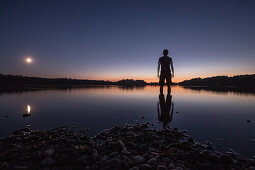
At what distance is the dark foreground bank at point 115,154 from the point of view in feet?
6.47

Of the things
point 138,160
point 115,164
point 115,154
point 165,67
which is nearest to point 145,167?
point 138,160

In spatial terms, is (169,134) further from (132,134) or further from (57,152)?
(57,152)

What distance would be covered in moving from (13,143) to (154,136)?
3.23 meters

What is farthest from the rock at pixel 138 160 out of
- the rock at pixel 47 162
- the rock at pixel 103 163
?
the rock at pixel 47 162

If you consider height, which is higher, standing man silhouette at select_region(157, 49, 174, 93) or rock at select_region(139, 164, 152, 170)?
standing man silhouette at select_region(157, 49, 174, 93)

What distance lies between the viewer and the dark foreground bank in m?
1.97

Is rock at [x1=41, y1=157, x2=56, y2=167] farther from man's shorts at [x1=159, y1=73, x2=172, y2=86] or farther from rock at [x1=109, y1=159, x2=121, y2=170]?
man's shorts at [x1=159, y1=73, x2=172, y2=86]

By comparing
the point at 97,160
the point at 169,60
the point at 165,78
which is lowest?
the point at 97,160

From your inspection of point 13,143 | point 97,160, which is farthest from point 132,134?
point 13,143

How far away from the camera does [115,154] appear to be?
2.32 m

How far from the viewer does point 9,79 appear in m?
59.5

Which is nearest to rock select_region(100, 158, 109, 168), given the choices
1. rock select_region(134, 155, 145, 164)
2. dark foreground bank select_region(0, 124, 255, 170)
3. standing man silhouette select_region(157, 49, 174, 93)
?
dark foreground bank select_region(0, 124, 255, 170)

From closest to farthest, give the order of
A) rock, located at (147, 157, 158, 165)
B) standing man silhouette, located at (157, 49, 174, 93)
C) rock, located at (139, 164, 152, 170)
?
rock, located at (139, 164, 152, 170) < rock, located at (147, 157, 158, 165) < standing man silhouette, located at (157, 49, 174, 93)

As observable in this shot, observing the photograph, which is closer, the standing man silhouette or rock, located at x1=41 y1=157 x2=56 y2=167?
rock, located at x1=41 y1=157 x2=56 y2=167
